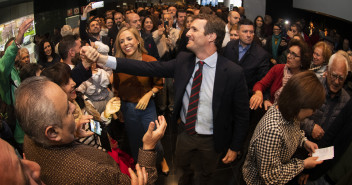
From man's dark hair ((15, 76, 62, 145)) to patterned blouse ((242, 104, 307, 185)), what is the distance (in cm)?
130

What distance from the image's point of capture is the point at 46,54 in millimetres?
4457

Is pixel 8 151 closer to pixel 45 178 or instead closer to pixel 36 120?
pixel 36 120

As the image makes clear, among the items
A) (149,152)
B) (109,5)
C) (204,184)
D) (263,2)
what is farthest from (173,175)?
(109,5)

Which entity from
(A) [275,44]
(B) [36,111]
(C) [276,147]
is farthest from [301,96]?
(A) [275,44]

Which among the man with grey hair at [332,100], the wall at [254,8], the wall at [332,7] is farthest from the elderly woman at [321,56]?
the wall at [254,8]

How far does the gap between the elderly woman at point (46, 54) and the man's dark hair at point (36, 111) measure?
3.48 m

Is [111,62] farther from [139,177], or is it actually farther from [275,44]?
[275,44]

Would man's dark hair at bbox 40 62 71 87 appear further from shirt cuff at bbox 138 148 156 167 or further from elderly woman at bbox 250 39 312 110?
Result: elderly woman at bbox 250 39 312 110

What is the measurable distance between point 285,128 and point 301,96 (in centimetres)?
25

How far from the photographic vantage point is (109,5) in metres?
17.1

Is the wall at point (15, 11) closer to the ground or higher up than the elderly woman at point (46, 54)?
higher up

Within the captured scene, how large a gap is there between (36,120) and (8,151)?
334 millimetres

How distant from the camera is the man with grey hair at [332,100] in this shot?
241cm

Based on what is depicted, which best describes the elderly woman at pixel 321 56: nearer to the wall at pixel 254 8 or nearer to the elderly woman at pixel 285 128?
the elderly woman at pixel 285 128
